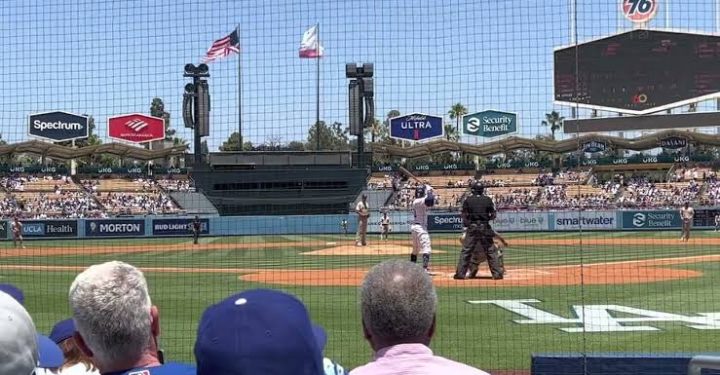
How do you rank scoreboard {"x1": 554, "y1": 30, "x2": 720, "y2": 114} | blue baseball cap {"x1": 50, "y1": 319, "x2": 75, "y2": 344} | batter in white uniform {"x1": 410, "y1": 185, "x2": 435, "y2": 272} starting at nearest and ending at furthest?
blue baseball cap {"x1": 50, "y1": 319, "x2": 75, "y2": 344} < batter in white uniform {"x1": 410, "y1": 185, "x2": 435, "y2": 272} < scoreboard {"x1": 554, "y1": 30, "x2": 720, "y2": 114}

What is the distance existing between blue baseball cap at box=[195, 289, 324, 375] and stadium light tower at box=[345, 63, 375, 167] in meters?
9.60

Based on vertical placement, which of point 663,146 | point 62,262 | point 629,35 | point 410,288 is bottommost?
point 62,262

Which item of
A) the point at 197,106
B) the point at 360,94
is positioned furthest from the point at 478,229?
the point at 197,106

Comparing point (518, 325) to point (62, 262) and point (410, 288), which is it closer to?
point (410, 288)

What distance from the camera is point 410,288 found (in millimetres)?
2939

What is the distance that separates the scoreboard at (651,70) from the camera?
4488cm

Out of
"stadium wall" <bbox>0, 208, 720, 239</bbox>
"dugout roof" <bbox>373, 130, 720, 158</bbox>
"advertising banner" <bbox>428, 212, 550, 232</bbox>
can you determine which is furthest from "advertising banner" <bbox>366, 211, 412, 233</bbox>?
"dugout roof" <bbox>373, 130, 720, 158</bbox>

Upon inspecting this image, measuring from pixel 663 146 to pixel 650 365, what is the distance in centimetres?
5844

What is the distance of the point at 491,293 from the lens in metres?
14.6

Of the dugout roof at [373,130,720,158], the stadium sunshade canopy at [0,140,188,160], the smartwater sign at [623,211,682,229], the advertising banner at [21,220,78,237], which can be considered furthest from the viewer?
the stadium sunshade canopy at [0,140,188,160]

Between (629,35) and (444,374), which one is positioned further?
(629,35)

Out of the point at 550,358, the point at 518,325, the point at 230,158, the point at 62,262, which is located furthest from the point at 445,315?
the point at 230,158

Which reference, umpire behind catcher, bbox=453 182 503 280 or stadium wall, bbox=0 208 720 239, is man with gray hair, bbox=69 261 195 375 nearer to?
umpire behind catcher, bbox=453 182 503 280

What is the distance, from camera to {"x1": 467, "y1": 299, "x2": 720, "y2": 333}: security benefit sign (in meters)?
10.8
